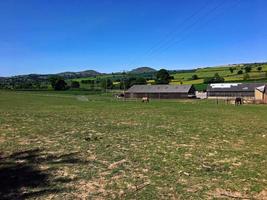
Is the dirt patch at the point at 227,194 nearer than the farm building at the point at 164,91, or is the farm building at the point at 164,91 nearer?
the dirt patch at the point at 227,194

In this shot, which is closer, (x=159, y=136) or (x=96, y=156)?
(x=96, y=156)

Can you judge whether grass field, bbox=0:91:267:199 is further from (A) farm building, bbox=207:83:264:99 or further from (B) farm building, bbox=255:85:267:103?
(A) farm building, bbox=207:83:264:99

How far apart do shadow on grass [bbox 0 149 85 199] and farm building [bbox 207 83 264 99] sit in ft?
279

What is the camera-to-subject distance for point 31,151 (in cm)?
1286

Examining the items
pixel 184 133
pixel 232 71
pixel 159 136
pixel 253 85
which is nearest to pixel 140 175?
pixel 159 136

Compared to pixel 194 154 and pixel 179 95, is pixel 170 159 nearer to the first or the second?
pixel 194 154

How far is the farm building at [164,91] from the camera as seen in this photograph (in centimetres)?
9975

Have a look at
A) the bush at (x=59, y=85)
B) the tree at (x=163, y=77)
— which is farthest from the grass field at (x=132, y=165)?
the bush at (x=59, y=85)

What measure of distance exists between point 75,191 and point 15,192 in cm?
140

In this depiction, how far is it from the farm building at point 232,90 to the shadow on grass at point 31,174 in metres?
85.2

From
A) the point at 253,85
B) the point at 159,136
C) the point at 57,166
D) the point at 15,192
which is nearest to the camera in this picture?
the point at 15,192

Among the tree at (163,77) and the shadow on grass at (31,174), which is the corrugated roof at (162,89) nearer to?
the tree at (163,77)

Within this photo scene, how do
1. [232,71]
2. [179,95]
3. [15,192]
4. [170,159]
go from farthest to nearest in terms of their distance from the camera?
[232,71] → [179,95] → [170,159] → [15,192]

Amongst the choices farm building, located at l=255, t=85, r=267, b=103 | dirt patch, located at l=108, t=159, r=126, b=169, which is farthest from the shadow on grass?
farm building, located at l=255, t=85, r=267, b=103
